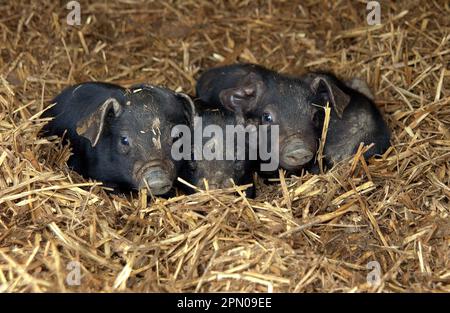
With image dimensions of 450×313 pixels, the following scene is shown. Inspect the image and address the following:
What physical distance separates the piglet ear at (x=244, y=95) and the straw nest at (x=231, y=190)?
61 centimetres

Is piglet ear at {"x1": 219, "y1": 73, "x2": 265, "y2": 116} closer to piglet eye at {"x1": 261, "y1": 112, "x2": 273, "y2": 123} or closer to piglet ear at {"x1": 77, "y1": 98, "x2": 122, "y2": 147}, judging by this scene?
piglet eye at {"x1": 261, "y1": 112, "x2": 273, "y2": 123}

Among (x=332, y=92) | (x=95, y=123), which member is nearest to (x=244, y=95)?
(x=332, y=92)

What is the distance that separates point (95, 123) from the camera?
494cm

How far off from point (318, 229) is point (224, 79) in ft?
6.99

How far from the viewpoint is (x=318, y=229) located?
15.1 feet

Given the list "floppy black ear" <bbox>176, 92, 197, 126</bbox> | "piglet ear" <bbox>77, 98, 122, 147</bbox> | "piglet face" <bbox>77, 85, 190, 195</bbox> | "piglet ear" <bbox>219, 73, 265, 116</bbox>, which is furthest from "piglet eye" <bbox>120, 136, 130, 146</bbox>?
"piglet ear" <bbox>219, 73, 265, 116</bbox>

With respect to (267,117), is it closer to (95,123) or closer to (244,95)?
(244,95)

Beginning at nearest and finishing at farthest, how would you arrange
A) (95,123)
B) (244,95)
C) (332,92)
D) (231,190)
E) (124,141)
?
(231,190) < (95,123) < (124,141) < (332,92) < (244,95)

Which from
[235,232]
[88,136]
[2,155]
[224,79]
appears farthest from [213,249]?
[224,79]

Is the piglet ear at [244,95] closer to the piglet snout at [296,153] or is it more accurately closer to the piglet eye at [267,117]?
the piglet eye at [267,117]

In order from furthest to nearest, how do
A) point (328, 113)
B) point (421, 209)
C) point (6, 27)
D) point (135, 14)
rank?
point (135, 14)
point (6, 27)
point (328, 113)
point (421, 209)

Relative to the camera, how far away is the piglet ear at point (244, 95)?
18.7ft

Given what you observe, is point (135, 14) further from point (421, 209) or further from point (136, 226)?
point (421, 209)

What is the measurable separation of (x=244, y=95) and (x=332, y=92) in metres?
0.70
